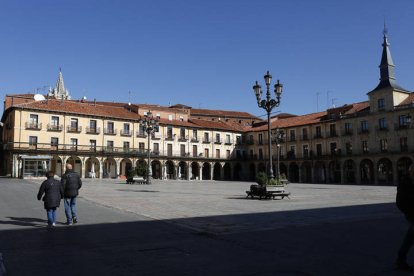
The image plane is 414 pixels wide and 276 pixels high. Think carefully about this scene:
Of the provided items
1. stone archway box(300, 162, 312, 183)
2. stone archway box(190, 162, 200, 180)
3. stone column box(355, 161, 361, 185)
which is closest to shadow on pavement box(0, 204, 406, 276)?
stone column box(355, 161, 361, 185)

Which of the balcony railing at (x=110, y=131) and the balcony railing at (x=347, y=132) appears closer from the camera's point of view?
the balcony railing at (x=347, y=132)

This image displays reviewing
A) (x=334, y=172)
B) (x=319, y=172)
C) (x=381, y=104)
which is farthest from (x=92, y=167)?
(x=381, y=104)

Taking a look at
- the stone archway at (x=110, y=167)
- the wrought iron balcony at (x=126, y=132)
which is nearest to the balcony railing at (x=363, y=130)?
the wrought iron balcony at (x=126, y=132)

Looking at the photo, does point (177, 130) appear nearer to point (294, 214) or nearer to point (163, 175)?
point (163, 175)

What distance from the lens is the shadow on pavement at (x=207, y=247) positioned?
5250 millimetres

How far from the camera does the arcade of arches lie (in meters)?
50.1

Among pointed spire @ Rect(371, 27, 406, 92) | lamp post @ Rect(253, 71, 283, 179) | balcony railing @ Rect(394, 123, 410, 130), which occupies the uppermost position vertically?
pointed spire @ Rect(371, 27, 406, 92)

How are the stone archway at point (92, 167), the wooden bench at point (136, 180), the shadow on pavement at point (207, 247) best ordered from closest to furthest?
the shadow on pavement at point (207, 247) → the wooden bench at point (136, 180) → the stone archway at point (92, 167)

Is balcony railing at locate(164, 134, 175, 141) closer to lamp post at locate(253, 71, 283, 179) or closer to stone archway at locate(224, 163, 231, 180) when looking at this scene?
stone archway at locate(224, 163, 231, 180)

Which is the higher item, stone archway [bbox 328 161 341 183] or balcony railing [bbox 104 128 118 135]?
balcony railing [bbox 104 128 118 135]

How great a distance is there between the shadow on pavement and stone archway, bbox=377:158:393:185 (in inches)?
1740

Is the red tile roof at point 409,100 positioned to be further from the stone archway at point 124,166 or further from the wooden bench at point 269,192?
the stone archway at point 124,166

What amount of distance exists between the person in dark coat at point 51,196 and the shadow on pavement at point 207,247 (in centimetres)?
36

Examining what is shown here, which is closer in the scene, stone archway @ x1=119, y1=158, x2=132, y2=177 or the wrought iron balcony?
the wrought iron balcony
